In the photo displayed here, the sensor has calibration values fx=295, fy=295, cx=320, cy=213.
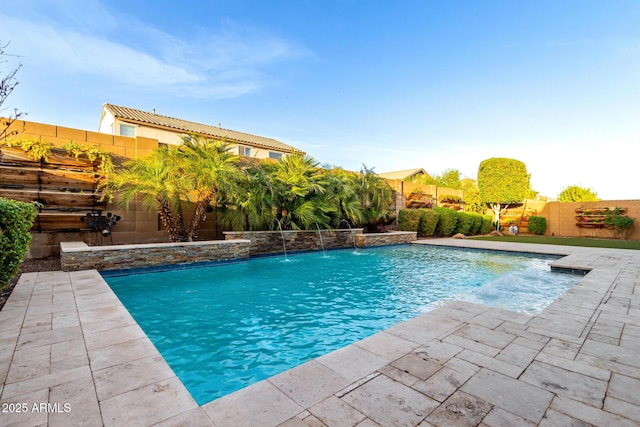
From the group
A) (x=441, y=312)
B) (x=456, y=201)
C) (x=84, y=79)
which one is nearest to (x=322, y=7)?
(x=84, y=79)

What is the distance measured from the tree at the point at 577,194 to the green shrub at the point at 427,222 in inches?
870

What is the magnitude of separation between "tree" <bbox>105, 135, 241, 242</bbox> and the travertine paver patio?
4.84 metres

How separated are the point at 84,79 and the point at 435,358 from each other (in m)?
13.3

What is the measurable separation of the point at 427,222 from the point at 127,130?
16740 millimetres

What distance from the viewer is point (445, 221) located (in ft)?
55.7

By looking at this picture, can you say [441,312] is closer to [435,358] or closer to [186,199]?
[435,358]

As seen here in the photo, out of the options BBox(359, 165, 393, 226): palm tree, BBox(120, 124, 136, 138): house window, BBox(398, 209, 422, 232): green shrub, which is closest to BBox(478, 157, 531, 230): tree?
BBox(398, 209, 422, 232): green shrub

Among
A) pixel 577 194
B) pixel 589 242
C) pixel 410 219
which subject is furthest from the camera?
pixel 577 194

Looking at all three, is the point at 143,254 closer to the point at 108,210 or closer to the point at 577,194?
the point at 108,210

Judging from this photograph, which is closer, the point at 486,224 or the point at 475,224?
the point at 475,224

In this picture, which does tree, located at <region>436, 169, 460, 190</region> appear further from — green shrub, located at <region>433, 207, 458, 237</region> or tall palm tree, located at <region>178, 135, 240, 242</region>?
tall palm tree, located at <region>178, 135, 240, 242</region>

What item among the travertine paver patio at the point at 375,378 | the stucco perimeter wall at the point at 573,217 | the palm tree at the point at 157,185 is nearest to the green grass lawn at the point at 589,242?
the stucco perimeter wall at the point at 573,217

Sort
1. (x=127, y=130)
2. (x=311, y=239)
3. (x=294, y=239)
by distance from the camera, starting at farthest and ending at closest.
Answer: (x=127, y=130) → (x=311, y=239) → (x=294, y=239)

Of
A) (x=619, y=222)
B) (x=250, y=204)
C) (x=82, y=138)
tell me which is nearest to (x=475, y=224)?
(x=619, y=222)
